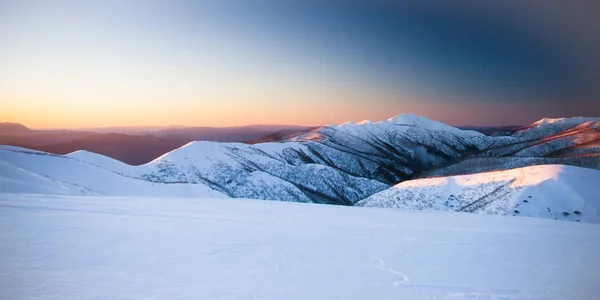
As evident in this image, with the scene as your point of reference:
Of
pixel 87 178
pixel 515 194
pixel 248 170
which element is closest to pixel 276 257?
pixel 515 194

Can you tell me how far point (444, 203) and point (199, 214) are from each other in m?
33.7

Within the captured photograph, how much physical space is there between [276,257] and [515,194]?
114ft

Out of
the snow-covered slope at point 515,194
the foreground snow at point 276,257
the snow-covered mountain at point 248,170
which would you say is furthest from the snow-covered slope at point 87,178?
the foreground snow at point 276,257

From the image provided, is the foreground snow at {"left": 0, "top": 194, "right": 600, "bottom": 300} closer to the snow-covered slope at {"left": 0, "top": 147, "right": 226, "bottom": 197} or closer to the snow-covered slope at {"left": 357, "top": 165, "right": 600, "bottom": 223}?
the snow-covered slope at {"left": 357, "top": 165, "right": 600, "bottom": 223}

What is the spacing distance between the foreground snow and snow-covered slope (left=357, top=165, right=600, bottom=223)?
21920mm

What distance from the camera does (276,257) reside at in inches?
269

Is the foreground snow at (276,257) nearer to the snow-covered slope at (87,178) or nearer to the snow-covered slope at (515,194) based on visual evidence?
the snow-covered slope at (515,194)

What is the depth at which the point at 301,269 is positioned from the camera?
6172mm

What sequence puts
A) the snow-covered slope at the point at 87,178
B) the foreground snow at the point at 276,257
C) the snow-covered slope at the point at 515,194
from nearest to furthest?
1. the foreground snow at the point at 276,257
2. the snow-covered slope at the point at 515,194
3. the snow-covered slope at the point at 87,178

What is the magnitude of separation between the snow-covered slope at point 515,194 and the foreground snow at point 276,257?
21.9 metres

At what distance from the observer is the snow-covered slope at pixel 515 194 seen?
94.4 ft

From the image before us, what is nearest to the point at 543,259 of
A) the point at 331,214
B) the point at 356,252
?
the point at 356,252

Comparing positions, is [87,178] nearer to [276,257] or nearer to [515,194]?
[276,257]

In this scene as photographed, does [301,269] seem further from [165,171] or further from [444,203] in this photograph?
[165,171]
